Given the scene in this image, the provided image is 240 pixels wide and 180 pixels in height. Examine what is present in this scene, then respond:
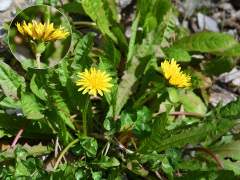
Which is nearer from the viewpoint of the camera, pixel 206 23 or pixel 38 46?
pixel 38 46

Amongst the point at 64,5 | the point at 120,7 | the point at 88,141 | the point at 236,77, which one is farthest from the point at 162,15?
the point at 88,141

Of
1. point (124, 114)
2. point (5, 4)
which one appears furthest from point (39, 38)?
point (5, 4)

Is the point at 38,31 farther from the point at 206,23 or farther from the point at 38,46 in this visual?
the point at 206,23

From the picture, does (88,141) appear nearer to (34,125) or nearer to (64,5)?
(34,125)

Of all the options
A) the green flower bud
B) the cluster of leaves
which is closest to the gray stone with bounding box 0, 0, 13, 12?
the cluster of leaves

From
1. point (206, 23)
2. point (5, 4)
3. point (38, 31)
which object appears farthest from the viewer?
point (206, 23)
